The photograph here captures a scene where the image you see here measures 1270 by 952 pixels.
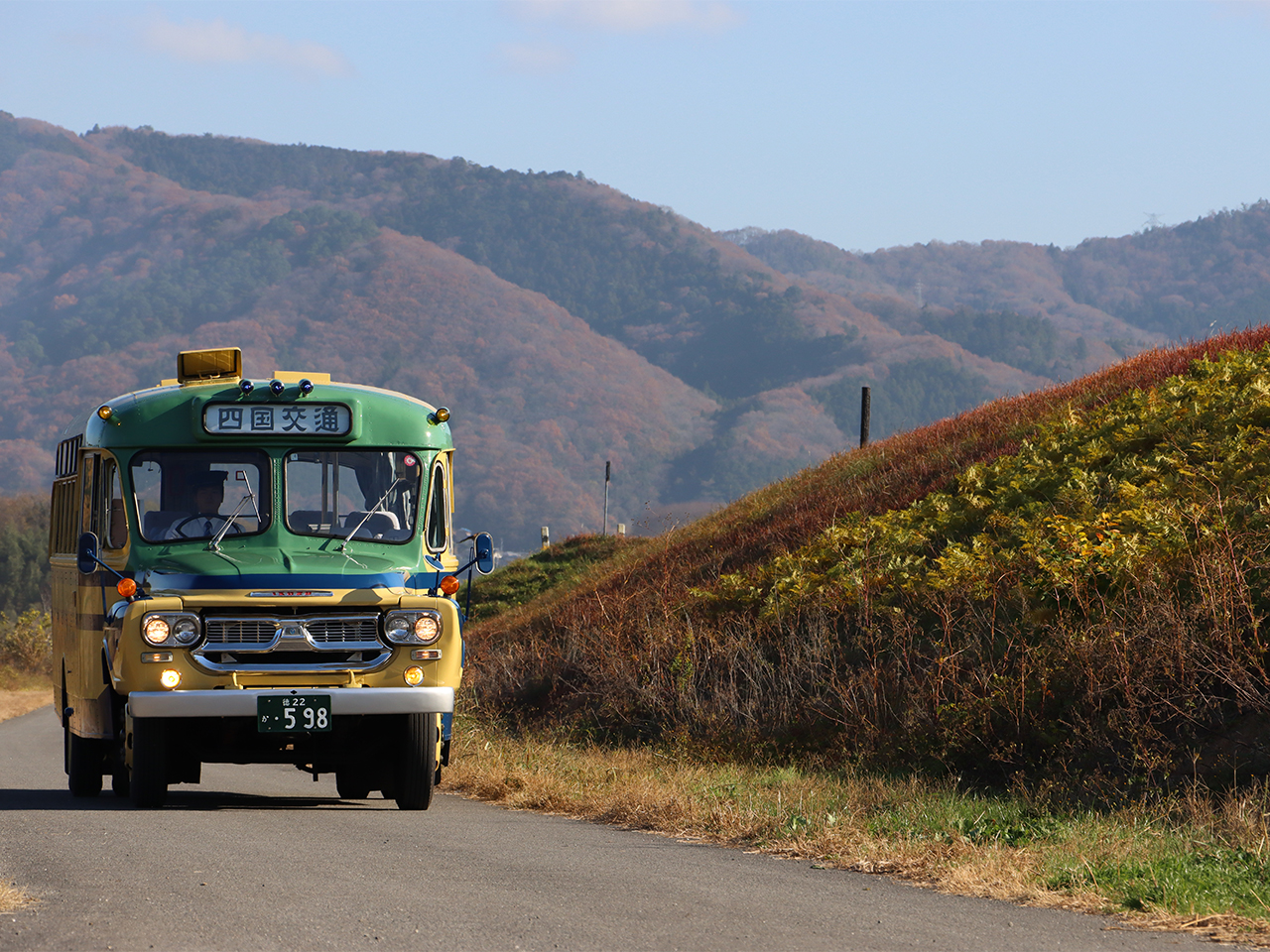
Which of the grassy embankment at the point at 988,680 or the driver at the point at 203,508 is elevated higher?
the driver at the point at 203,508

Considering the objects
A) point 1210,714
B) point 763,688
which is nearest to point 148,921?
point 1210,714

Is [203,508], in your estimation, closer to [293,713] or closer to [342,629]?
[342,629]

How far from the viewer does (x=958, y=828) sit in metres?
10.2

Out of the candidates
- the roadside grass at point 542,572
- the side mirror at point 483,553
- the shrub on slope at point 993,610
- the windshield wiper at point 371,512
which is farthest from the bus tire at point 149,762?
the roadside grass at point 542,572

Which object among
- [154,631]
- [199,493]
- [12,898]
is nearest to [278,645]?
[154,631]

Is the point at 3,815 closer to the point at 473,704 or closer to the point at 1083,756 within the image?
the point at 1083,756

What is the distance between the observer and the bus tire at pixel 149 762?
11.2 meters

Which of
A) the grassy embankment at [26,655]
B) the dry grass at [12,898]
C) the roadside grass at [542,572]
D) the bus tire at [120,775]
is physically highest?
the dry grass at [12,898]

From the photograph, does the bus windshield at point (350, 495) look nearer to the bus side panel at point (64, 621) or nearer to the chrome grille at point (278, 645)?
the chrome grille at point (278, 645)

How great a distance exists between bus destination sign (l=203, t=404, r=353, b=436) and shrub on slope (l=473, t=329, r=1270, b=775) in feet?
19.7

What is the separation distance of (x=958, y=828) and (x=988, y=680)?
13.1 ft

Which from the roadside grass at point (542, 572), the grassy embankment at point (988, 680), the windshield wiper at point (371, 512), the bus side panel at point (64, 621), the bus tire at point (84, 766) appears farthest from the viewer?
the roadside grass at point (542, 572)

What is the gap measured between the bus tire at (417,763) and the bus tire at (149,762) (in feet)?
5.77

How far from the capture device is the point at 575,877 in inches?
348
